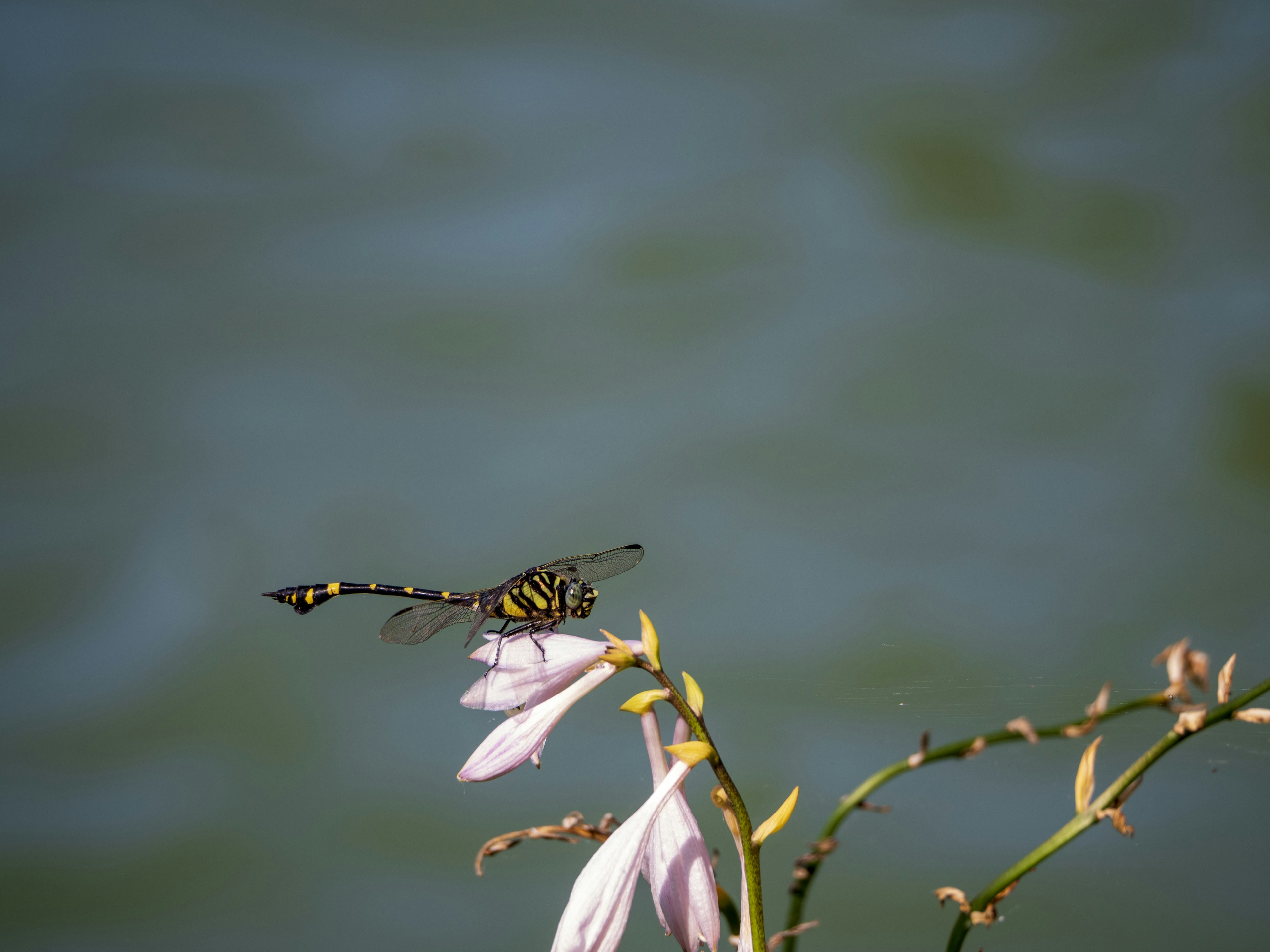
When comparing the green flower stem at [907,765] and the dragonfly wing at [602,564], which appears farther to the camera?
the dragonfly wing at [602,564]

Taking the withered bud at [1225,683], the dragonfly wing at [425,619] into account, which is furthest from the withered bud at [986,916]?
the dragonfly wing at [425,619]

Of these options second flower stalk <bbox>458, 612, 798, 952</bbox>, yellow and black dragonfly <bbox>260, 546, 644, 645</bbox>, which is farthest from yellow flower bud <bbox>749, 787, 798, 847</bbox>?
yellow and black dragonfly <bbox>260, 546, 644, 645</bbox>

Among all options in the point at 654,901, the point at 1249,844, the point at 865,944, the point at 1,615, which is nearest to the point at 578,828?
the point at 654,901

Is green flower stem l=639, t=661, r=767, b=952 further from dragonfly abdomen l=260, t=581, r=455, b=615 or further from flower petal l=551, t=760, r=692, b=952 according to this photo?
dragonfly abdomen l=260, t=581, r=455, b=615

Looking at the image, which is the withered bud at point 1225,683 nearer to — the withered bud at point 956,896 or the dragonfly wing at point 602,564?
the withered bud at point 956,896

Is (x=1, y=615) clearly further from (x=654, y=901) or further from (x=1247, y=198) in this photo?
(x=1247, y=198)

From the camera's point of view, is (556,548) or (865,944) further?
(556,548)

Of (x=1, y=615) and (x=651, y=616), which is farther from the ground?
(x=1, y=615)
